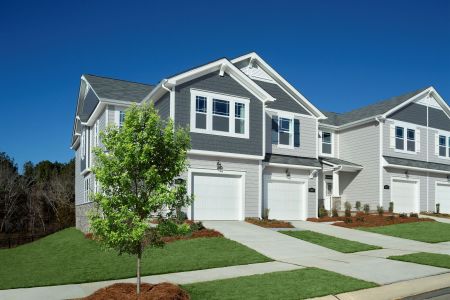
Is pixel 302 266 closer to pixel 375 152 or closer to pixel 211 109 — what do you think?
pixel 211 109

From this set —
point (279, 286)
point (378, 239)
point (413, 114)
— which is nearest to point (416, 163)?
point (413, 114)

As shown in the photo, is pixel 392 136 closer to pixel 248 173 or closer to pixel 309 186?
pixel 309 186

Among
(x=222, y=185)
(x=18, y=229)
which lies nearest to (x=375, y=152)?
(x=222, y=185)

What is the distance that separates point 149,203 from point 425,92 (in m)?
28.0

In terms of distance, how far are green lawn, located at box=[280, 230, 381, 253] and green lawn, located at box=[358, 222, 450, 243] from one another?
370cm

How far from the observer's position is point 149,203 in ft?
28.5

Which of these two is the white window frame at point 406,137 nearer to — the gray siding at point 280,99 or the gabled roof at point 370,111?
the gabled roof at point 370,111

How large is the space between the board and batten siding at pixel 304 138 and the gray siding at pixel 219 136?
232 centimetres

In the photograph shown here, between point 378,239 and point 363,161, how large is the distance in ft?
38.7

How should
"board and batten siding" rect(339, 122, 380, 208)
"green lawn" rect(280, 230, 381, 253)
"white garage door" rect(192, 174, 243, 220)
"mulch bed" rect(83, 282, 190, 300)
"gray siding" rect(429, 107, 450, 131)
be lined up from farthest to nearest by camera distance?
"gray siding" rect(429, 107, 450, 131) < "board and batten siding" rect(339, 122, 380, 208) < "white garage door" rect(192, 174, 243, 220) < "green lawn" rect(280, 230, 381, 253) < "mulch bed" rect(83, 282, 190, 300)

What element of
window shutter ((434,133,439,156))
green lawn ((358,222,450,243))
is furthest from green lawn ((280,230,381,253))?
window shutter ((434,133,439,156))

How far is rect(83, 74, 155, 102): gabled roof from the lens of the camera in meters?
24.3

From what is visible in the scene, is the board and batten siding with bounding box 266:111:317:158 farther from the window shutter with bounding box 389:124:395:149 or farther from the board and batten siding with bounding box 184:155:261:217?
the window shutter with bounding box 389:124:395:149

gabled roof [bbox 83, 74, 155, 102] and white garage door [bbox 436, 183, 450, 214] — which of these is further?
white garage door [bbox 436, 183, 450, 214]
